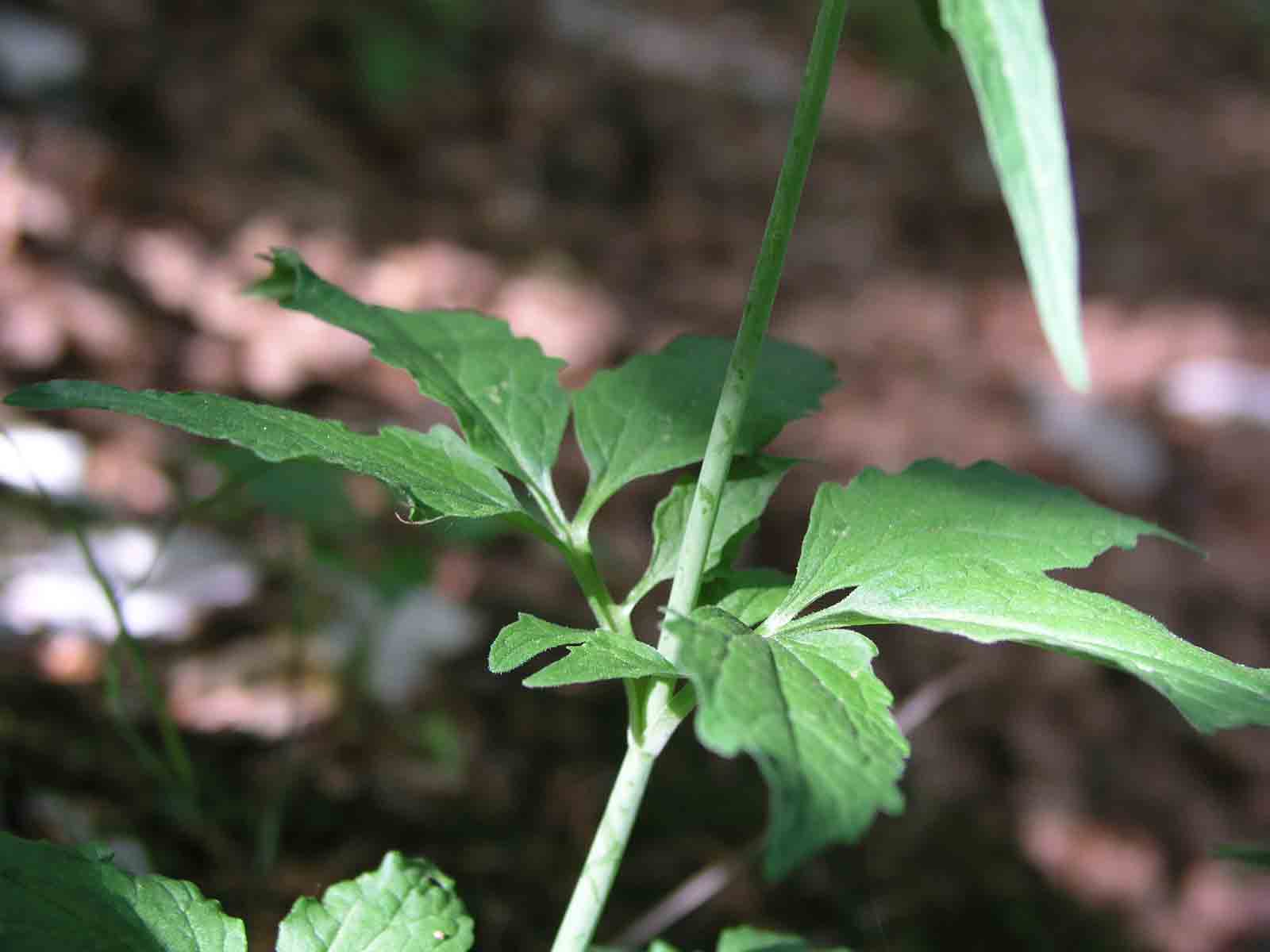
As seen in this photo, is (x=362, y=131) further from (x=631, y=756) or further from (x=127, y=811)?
(x=631, y=756)

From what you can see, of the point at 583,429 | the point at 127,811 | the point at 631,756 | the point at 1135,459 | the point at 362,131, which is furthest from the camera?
the point at 362,131

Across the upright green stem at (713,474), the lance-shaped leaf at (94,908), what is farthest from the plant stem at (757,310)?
the lance-shaped leaf at (94,908)

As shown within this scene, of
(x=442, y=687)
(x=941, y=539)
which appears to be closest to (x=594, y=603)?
(x=941, y=539)

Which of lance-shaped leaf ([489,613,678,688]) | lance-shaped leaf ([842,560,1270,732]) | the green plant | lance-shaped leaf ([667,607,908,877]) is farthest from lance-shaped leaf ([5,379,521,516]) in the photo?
lance-shaped leaf ([842,560,1270,732])

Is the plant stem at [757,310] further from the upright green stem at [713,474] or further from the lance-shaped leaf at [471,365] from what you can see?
the lance-shaped leaf at [471,365]

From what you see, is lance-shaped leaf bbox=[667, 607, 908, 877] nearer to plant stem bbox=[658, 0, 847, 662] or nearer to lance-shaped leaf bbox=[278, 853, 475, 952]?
plant stem bbox=[658, 0, 847, 662]

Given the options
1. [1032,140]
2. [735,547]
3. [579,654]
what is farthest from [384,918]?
[1032,140]

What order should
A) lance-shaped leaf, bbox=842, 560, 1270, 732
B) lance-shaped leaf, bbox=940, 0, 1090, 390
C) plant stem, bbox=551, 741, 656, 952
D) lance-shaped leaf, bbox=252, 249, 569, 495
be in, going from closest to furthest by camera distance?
lance-shaped leaf, bbox=940, 0, 1090, 390 < lance-shaped leaf, bbox=842, 560, 1270, 732 < plant stem, bbox=551, 741, 656, 952 < lance-shaped leaf, bbox=252, 249, 569, 495
